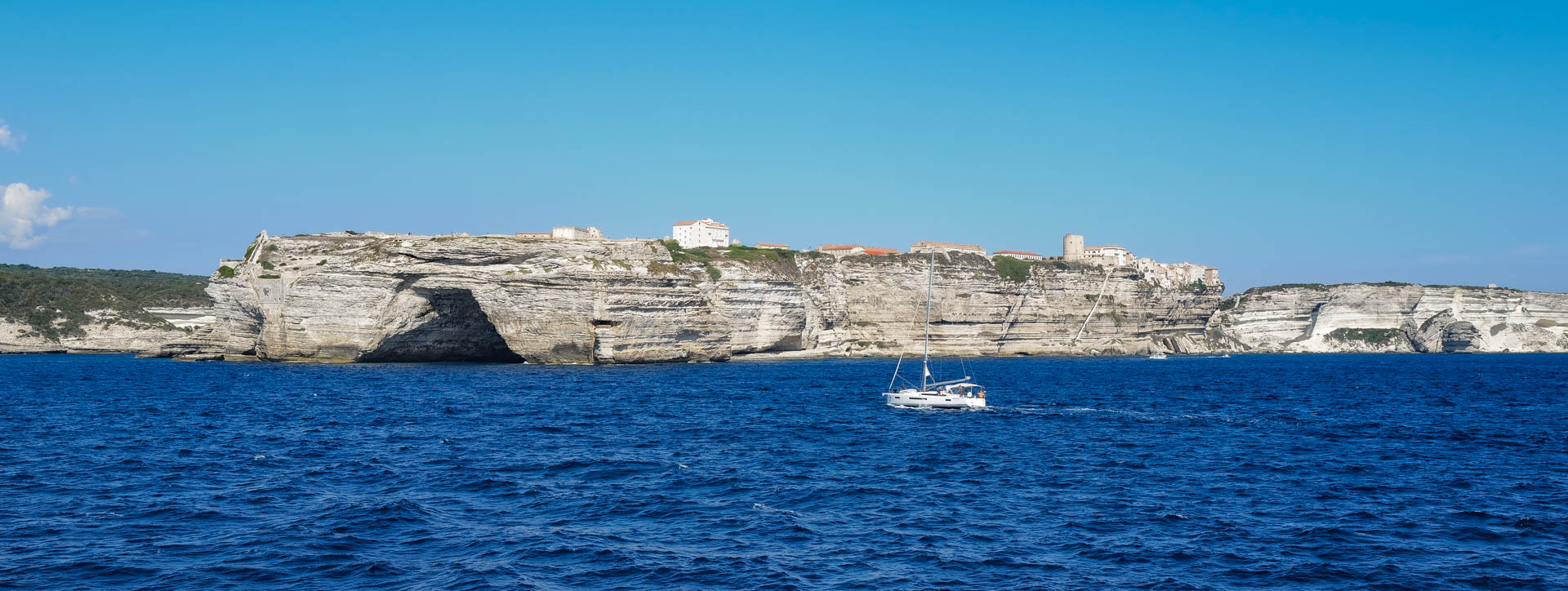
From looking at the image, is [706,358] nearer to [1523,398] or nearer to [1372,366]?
[1523,398]

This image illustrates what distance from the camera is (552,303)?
2879 inches

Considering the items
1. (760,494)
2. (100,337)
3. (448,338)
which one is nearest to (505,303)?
(448,338)

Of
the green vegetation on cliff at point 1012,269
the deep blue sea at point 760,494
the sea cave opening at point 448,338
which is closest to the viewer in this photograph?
the deep blue sea at point 760,494

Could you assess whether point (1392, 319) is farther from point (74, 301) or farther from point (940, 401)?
point (74, 301)

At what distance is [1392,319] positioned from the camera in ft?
518

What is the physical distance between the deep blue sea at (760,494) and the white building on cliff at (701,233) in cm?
9451

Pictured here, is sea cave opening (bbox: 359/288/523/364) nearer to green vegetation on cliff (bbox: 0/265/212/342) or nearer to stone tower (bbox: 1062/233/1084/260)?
green vegetation on cliff (bbox: 0/265/212/342)

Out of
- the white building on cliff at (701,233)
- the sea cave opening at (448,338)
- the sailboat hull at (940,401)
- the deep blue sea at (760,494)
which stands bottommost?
the deep blue sea at (760,494)

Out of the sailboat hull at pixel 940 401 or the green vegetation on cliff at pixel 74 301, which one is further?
the green vegetation on cliff at pixel 74 301

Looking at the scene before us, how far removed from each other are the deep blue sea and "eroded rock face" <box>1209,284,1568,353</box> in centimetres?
11693

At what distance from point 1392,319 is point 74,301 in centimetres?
18757

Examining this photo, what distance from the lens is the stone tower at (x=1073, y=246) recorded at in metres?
146

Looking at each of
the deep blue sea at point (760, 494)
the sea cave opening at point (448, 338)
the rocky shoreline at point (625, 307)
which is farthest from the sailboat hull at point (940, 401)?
the sea cave opening at point (448, 338)

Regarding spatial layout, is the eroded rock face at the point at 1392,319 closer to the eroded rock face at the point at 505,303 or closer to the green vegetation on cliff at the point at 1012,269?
the green vegetation on cliff at the point at 1012,269
